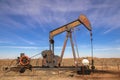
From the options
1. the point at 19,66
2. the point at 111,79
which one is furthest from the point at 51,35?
the point at 111,79

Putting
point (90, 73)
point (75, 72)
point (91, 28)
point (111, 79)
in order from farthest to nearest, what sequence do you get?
point (91, 28), point (75, 72), point (90, 73), point (111, 79)

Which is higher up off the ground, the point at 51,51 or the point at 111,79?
the point at 51,51

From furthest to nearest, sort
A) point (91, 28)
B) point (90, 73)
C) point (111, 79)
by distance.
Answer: point (91, 28), point (90, 73), point (111, 79)

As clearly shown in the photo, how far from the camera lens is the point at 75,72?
1678 centimetres

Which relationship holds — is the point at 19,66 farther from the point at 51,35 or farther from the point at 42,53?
the point at 51,35

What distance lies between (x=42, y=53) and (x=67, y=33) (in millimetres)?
2780

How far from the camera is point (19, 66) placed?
Answer: 1748 cm

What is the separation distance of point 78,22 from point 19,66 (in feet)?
20.8

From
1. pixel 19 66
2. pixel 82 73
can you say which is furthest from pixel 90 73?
pixel 19 66

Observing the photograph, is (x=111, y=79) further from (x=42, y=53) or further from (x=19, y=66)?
(x=19, y=66)

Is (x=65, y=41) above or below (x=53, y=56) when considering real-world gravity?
above

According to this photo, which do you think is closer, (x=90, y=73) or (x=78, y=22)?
(x=90, y=73)

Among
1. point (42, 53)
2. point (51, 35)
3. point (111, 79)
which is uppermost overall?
point (51, 35)

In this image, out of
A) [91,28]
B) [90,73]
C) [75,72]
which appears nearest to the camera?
[90,73]
